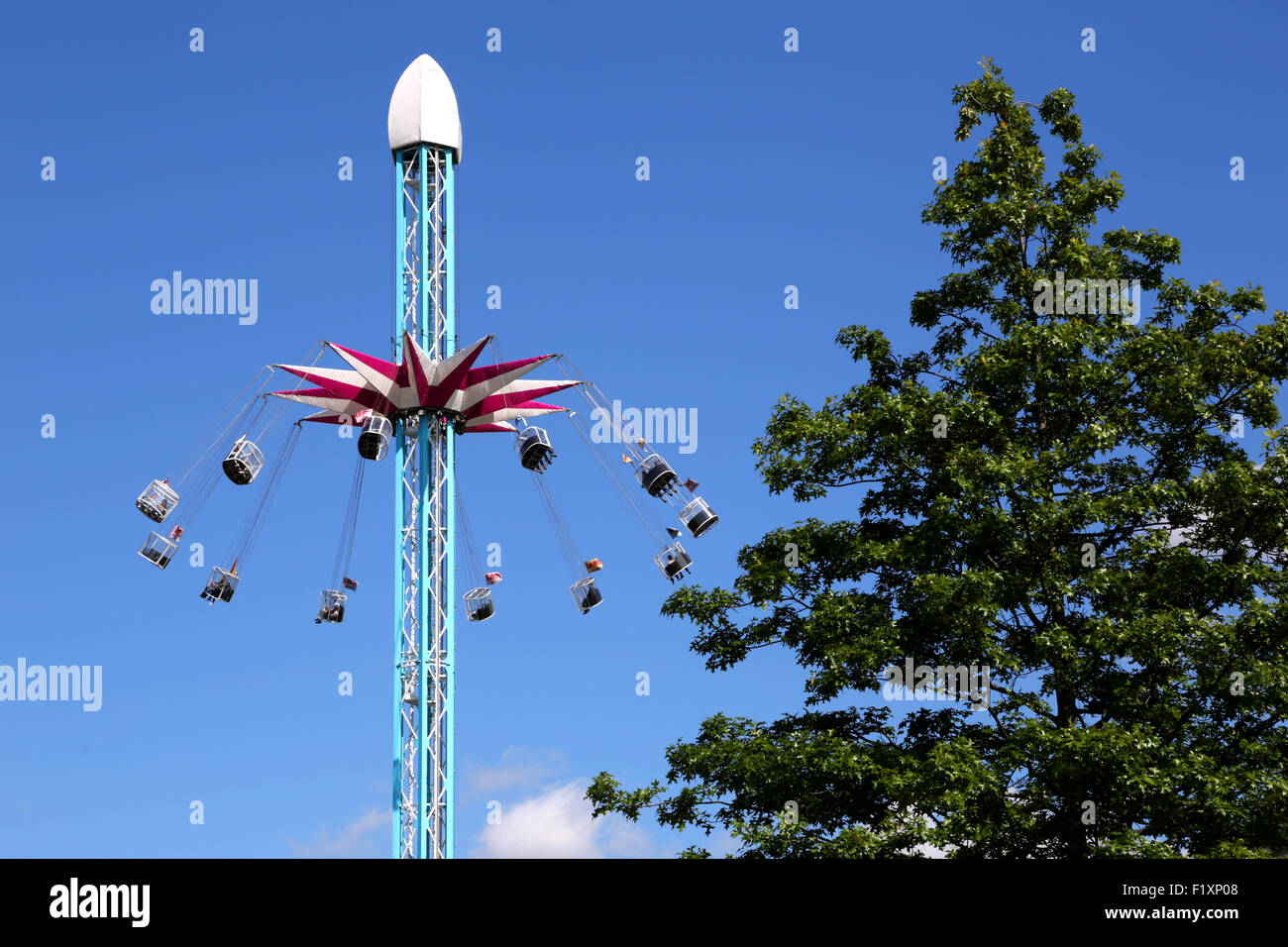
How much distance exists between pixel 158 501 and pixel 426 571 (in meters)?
6.79

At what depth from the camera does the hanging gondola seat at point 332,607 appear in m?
40.2

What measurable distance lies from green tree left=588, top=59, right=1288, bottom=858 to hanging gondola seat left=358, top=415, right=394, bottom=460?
45.6ft

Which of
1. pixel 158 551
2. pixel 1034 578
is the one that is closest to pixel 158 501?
pixel 158 551

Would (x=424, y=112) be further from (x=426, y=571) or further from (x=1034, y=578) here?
(x=1034, y=578)

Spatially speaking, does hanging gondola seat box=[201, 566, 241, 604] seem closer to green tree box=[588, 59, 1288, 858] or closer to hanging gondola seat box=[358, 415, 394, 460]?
hanging gondola seat box=[358, 415, 394, 460]

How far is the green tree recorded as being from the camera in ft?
75.8

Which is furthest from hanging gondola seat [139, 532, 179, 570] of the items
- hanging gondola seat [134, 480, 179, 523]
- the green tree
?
the green tree

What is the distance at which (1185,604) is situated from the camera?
24906 millimetres

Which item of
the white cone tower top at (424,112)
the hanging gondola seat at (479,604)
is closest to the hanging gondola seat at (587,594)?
the hanging gondola seat at (479,604)

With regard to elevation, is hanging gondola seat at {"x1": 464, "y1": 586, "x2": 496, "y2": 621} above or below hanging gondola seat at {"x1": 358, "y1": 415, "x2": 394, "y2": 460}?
below

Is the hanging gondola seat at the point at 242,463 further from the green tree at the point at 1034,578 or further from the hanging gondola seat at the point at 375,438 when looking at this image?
the green tree at the point at 1034,578
